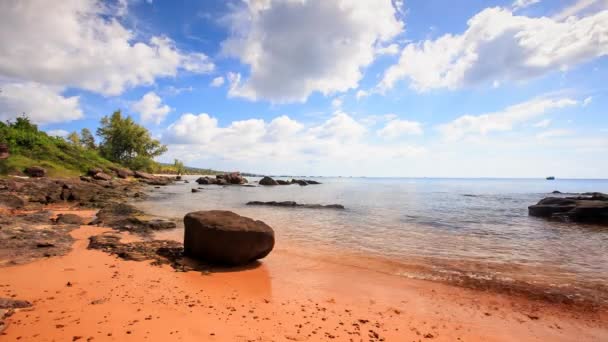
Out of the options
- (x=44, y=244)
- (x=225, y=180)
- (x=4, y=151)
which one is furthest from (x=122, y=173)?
(x=44, y=244)

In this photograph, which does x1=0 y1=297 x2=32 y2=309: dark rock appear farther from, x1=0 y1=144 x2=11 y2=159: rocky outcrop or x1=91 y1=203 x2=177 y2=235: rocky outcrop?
x1=0 y1=144 x2=11 y2=159: rocky outcrop

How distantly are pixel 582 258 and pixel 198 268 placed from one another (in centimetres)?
1574

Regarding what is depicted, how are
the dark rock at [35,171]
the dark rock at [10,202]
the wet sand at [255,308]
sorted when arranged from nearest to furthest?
the wet sand at [255,308]
the dark rock at [10,202]
the dark rock at [35,171]

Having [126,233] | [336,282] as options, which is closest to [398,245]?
[336,282]

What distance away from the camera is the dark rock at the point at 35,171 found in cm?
3256

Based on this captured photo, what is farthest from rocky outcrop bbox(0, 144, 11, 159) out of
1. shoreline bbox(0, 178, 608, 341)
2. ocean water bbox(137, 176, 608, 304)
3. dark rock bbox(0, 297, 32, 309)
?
dark rock bbox(0, 297, 32, 309)

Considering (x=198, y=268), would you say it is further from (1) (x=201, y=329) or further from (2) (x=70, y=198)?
(2) (x=70, y=198)

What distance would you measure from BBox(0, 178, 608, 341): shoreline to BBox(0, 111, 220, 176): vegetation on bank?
36.6 meters

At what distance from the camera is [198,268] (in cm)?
867

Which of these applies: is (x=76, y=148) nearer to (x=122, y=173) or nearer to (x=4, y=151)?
(x=122, y=173)

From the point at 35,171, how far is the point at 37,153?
9788mm

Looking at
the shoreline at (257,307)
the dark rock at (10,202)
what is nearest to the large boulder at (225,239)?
the shoreline at (257,307)

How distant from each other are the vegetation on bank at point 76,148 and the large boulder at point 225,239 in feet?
118

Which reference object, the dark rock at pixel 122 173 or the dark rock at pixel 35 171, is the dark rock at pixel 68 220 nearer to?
the dark rock at pixel 35 171
